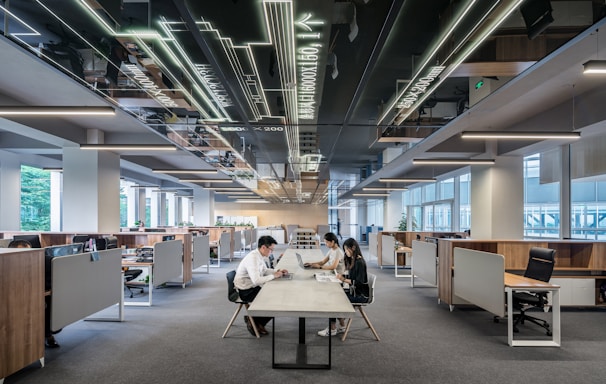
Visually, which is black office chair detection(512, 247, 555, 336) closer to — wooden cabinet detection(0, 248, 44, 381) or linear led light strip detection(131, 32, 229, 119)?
linear led light strip detection(131, 32, 229, 119)

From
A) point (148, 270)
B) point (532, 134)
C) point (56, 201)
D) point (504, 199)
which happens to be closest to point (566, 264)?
point (504, 199)

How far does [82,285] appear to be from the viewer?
4539 mm

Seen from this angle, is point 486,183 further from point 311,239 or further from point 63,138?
point 63,138

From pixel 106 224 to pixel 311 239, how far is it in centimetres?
626

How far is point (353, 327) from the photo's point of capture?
5215 millimetres

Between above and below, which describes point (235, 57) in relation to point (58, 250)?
above

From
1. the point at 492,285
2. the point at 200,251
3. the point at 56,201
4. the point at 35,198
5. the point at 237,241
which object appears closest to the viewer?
the point at 492,285

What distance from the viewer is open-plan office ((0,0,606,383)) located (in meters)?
3.18

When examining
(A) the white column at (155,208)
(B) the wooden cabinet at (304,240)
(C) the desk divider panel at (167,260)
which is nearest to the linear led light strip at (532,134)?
(C) the desk divider panel at (167,260)

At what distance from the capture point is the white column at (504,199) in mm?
7957

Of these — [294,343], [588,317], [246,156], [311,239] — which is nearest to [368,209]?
[311,239]

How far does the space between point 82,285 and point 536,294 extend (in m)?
6.05

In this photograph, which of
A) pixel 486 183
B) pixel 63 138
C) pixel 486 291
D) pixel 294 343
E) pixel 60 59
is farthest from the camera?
pixel 486 183

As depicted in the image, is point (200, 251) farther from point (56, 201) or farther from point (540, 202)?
point (540, 202)
